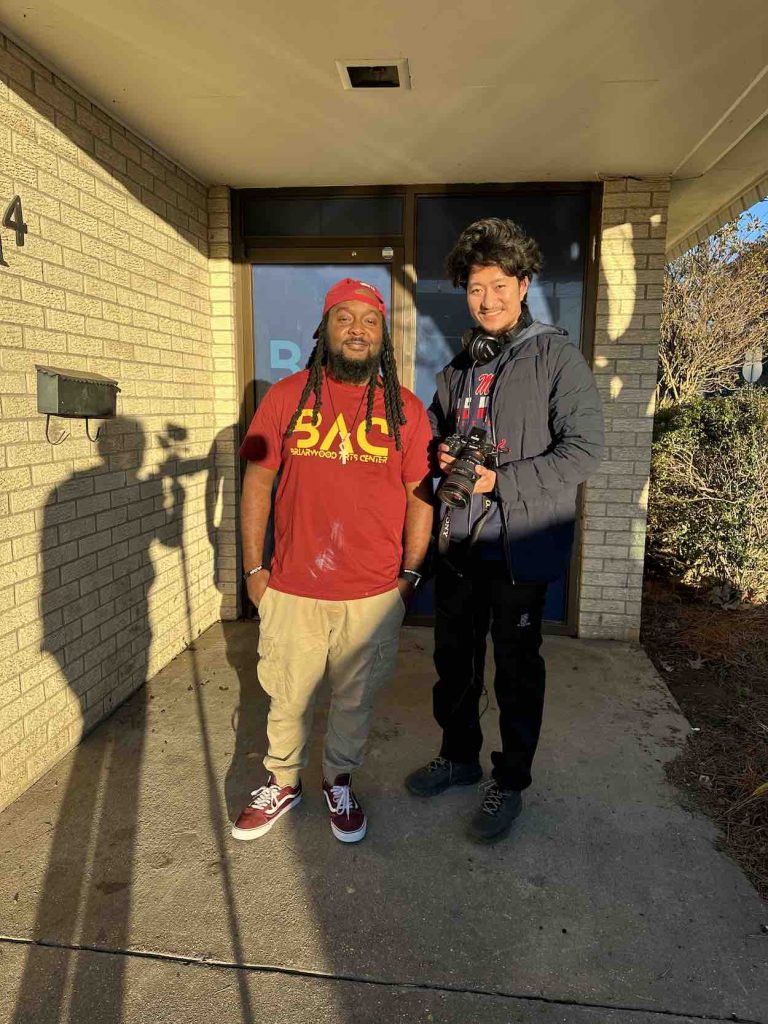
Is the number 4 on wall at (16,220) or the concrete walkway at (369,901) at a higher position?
the number 4 on wall at (16,220)

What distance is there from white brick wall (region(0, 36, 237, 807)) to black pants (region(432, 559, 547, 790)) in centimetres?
161

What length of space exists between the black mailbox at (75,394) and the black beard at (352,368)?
44.1 inches

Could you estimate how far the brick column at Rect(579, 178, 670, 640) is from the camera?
3.99m

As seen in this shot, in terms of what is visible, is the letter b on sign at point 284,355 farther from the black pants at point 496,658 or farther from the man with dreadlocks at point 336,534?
the black pants at point 496,658

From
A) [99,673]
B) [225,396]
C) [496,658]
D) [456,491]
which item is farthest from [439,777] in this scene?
[225,396]

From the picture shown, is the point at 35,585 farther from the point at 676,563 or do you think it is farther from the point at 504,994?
the point at 676,563

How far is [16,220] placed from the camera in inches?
101

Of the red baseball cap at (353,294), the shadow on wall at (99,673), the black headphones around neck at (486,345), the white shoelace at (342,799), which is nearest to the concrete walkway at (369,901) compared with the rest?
the shadow on wall at (99,673)

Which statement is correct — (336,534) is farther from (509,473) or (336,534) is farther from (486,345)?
(486,345)

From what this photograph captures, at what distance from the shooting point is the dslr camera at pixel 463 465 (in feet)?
7.00

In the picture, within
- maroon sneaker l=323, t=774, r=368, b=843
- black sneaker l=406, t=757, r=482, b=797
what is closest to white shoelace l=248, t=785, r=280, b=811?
maroon sneaker l=323, t=774, r=368, b=843

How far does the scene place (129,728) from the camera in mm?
3182

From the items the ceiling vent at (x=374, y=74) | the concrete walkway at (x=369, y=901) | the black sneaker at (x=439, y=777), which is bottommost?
the concrete walkway at (x=369, y=901)

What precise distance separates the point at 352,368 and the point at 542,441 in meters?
0.69
